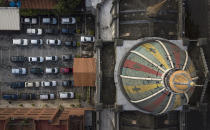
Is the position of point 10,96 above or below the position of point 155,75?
below

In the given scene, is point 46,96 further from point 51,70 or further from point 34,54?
point 34,54

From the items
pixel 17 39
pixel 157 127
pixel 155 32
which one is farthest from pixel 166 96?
pixel 17 39

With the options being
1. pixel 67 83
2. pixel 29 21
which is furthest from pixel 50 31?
pixel 67 83

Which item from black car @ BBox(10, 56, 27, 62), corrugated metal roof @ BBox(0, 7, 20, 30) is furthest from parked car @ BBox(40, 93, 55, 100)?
corrugated metal roof @ BBox(0, 7, 20, 30)

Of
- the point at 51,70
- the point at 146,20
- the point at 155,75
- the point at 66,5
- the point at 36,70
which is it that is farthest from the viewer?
the point at 51,70

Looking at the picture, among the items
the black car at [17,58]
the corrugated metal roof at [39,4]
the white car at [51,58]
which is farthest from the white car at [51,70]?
the corrugated metal roof at [39,4]

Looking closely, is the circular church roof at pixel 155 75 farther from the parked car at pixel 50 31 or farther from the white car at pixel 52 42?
the parked car at pixel 50 31

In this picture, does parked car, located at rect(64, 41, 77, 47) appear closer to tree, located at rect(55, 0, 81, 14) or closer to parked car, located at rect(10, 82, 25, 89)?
tree, located at rect(55, 0, 81, 14)
